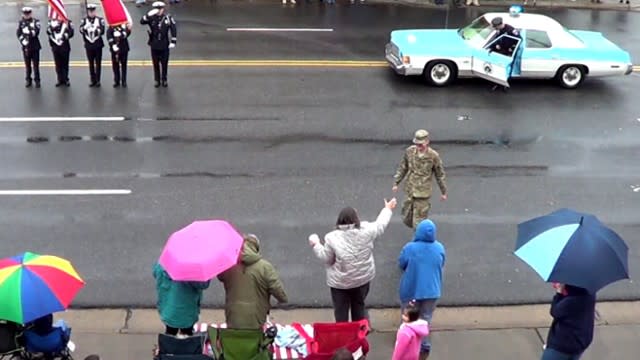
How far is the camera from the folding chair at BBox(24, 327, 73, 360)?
670cm

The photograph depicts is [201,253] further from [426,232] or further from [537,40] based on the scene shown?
[537,40]

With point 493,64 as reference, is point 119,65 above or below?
below

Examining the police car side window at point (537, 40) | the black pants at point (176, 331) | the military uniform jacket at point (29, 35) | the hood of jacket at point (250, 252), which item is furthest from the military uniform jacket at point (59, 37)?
the hood of jacket at point (250, 252)

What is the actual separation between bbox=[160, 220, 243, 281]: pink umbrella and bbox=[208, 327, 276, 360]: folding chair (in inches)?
19.6

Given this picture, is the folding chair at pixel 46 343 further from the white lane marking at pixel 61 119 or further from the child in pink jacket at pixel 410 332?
the white lane marking at pixel 61 119

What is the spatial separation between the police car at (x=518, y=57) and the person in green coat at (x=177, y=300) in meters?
9.88

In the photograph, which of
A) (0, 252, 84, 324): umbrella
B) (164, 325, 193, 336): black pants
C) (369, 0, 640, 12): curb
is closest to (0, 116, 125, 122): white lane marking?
(164, 325, 193, 336): black pants

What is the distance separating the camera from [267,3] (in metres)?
23.7

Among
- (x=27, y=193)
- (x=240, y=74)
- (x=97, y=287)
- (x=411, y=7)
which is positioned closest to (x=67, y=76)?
(x=240, y=74)

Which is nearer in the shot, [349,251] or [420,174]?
[349,251]

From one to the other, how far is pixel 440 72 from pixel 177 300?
10325mm

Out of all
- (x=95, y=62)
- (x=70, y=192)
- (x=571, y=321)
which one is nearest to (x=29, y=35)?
(x=95, y=62)

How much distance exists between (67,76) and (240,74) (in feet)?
11.1

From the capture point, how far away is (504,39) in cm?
1581
